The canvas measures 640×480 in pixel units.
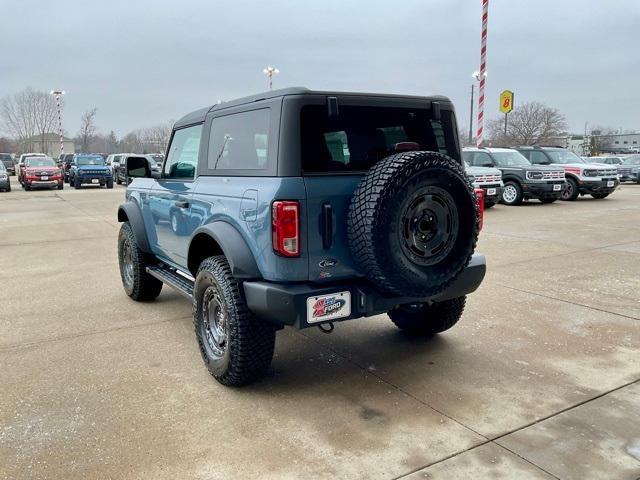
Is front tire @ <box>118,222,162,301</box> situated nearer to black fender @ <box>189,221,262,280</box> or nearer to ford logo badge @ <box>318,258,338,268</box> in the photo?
black fender @ <box>189,221,262,280</box>

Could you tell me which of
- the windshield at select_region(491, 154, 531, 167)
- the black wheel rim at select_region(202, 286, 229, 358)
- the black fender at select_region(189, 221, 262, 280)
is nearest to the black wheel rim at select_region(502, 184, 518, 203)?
the windshield at select_region(491, 154, 531, 167)

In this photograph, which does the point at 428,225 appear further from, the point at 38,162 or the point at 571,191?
the point at 38,162

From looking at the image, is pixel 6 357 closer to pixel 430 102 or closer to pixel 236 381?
pixel 236 381

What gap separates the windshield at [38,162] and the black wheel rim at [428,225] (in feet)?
88.0

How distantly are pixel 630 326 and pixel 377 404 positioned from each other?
9.31ft

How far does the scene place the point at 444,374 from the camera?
3.95 meters

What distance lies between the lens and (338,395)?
3.64 meters

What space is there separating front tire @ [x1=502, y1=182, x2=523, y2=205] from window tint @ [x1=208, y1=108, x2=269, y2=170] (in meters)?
13.6

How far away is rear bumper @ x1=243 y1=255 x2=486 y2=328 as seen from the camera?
326 cm

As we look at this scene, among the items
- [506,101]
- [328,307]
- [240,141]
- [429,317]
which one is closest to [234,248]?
[328,307]

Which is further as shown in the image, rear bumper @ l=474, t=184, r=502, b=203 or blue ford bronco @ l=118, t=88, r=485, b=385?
rear bumper @ l=474, t=184, r=502, b=203

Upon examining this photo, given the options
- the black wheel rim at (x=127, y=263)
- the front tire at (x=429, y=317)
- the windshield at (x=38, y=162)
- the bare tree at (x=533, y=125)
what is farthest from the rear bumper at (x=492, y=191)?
the bare tree at (x=533, y=125)

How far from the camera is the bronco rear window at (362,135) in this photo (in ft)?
11.4

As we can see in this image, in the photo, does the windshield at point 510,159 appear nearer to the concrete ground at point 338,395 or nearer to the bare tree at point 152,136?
the concrete ground at point 338,395
